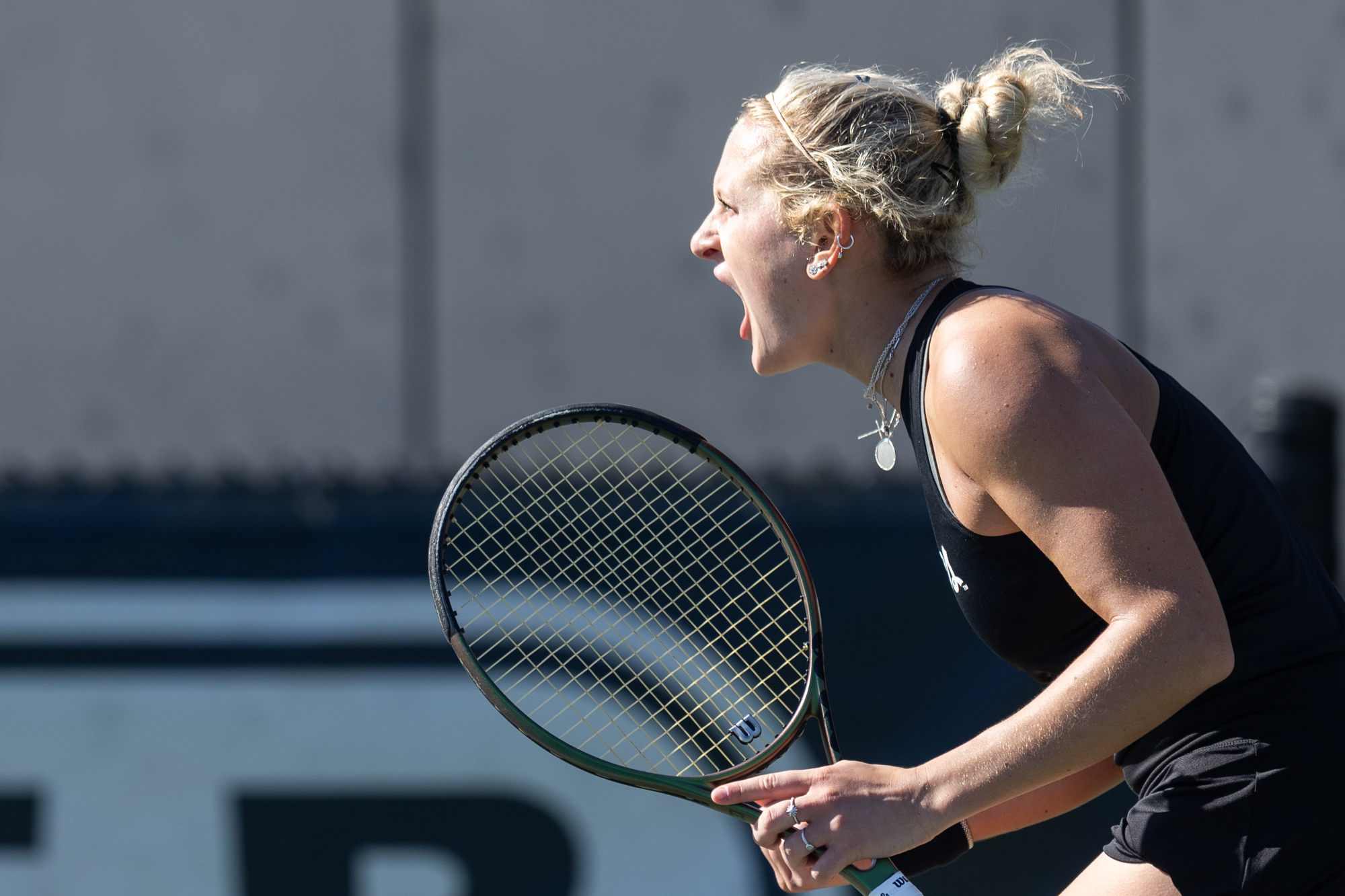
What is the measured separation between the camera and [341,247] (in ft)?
17.4

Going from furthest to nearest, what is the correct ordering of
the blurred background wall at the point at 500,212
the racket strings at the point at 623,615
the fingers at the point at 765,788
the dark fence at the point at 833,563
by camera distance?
the blurred background wall at the point at 500,212 → the dark fence at the point at 833,563 → the racket strings at the point at 623,615 → the fingers at the point at 765,788

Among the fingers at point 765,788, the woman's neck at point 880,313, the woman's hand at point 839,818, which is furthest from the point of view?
the woman's neck at point 880,313

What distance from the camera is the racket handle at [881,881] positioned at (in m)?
1.72

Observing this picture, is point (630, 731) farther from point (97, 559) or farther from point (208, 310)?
point (208, 310)

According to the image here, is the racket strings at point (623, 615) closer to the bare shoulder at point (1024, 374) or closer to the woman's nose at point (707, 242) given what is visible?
Answer: the woman's nose at point (707, 242)

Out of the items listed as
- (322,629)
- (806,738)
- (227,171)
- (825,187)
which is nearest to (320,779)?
(322,629)

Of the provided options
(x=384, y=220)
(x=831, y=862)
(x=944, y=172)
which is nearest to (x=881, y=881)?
(x=831, y=862)

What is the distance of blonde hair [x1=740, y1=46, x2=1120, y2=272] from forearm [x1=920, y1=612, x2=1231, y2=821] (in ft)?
1.87

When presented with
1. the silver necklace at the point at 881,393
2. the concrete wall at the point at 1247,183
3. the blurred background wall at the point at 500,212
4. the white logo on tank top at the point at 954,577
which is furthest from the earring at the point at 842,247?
the concrete wall at the point at 1247,183

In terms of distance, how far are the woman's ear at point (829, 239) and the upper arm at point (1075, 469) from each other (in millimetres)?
276

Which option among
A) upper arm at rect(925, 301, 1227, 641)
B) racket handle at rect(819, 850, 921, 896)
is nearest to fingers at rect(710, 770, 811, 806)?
racket handle at rect(819, 850, 921, 896)

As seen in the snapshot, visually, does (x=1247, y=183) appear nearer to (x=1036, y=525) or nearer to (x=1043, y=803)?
(x=1043, y=803)

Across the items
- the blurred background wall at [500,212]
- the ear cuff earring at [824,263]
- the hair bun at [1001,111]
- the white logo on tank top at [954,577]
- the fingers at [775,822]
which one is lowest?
the fingers at [775,822]

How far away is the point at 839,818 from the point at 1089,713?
12.0 inches
